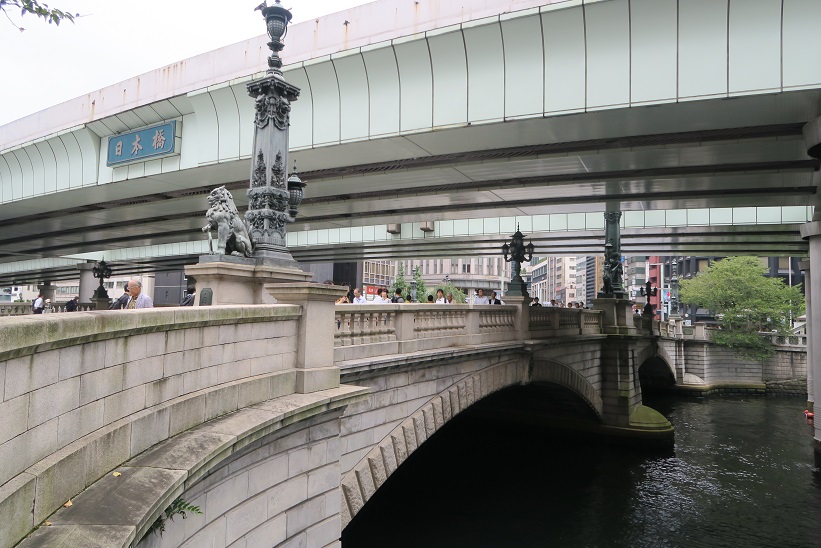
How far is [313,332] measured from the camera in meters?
7.44

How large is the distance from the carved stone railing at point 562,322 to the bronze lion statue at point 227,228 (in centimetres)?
1069

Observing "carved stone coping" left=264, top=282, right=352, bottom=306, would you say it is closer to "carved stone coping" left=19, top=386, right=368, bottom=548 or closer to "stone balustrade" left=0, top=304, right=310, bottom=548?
"stone balustrade" left=0, top=304, right=310, bottom=548

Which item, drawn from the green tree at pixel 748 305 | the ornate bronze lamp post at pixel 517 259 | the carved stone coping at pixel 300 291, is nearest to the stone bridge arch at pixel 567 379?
the ornate bronze lamp post at pixel 517 259

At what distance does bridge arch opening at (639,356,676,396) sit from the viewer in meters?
47.0

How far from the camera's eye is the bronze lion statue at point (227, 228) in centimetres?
879

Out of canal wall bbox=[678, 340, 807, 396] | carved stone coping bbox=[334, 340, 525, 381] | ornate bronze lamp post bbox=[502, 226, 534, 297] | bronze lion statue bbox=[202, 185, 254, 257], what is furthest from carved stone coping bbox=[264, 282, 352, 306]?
canal wall bbox=[678, 340, 807, 396]

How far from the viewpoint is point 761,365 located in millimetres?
50031

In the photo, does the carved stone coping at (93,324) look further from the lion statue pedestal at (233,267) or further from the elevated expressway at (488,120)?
the elevated expressway at (488,120)

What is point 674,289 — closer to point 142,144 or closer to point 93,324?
point 142,144

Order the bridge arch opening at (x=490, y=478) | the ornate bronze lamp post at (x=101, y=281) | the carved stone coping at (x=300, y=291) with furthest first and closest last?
the ornate bronze lamp post at (x=101, y=281) < the bridge arch opening at (x=490, y=478) < the carved stone coping at (x=300, y=291)

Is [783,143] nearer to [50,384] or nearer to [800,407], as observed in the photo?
[50,384]

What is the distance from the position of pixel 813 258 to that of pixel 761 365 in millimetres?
34482

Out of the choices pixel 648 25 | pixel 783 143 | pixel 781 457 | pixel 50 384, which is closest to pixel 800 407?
pixel 781 457

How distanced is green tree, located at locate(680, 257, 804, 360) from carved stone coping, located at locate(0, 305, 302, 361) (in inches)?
2099
